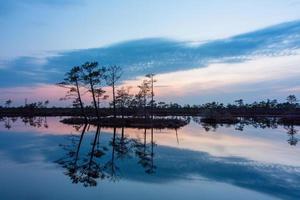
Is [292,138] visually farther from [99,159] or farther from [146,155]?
[99,159]

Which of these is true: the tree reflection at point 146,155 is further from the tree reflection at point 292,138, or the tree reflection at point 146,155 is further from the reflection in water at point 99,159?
the tree reflection at point 292,138

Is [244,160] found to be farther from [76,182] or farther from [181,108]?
[181,108]

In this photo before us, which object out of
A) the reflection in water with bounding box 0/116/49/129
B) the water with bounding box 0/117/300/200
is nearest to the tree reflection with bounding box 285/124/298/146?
the water with bounding box 0/117/300/200

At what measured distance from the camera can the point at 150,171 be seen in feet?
60.8

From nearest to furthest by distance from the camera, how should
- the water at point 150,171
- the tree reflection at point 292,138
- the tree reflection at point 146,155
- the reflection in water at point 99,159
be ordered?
the water at point 150,171 < the reflection in water at point 99,159 < the tree reflection at point 146,155 < the tree reflection at point 292,138

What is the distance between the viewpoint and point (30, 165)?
20406 mm

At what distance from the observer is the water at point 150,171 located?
1417 centimetres

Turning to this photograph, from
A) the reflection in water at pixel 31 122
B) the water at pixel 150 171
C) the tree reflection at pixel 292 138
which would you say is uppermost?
the reflection in water at pixel 31 122

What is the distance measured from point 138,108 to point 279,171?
177ft

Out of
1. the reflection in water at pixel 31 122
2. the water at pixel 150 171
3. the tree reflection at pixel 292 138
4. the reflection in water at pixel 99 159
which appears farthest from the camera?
the reflection in water at pixel 31 122

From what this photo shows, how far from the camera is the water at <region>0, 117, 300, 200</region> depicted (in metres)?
14.2

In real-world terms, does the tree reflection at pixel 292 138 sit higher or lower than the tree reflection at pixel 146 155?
higher

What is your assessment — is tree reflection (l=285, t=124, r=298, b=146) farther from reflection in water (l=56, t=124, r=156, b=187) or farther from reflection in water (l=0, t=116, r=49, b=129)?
reflection in water (l=0, t=116, r=49, b=129)

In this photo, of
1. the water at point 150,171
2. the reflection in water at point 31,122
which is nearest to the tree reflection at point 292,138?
the water at point 150,171
